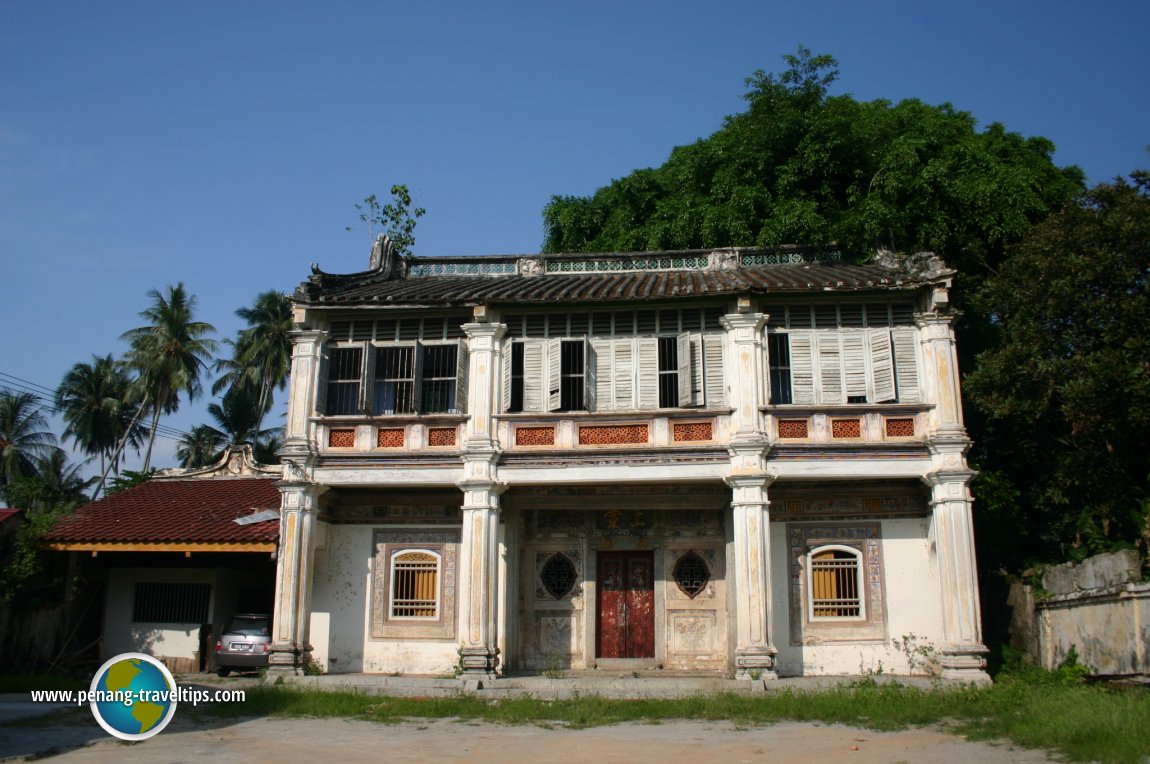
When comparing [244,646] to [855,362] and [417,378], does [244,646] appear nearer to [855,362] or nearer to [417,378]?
[417,378]

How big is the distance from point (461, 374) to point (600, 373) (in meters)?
2.57

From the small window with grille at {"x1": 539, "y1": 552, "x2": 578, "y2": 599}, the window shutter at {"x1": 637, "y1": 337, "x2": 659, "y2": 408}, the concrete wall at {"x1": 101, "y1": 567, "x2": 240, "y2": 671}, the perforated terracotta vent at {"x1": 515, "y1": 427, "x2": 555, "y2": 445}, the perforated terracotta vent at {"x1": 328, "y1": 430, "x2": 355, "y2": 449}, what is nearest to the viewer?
the perforated terracotta vent at {"x1": 515, "y1": 427, "x2": 555, "y2": 445}

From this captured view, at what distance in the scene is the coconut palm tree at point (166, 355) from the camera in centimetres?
3728

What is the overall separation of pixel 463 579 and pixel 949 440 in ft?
28.3

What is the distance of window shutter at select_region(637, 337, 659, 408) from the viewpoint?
55.4ft

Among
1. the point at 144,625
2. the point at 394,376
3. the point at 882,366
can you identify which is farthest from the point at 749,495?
the point at 144,625

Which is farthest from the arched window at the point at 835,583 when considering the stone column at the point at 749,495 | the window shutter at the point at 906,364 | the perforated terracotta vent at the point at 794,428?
the window shutter at the point at 906,364

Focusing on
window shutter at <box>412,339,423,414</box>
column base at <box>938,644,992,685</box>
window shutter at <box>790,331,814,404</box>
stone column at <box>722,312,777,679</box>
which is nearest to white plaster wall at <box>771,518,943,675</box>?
stone column at <box>722,312,777,679</box>

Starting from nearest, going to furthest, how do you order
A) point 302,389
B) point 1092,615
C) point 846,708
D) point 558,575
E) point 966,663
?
1. point 846,708
2. point 1092,615
3. point 966,663
4. point 302,389
5. point 558,575

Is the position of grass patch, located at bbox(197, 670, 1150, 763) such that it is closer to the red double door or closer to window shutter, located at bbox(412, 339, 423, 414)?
the red double door

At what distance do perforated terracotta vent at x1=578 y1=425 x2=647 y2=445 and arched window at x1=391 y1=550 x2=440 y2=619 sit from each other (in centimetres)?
382

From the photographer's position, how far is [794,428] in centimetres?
1625

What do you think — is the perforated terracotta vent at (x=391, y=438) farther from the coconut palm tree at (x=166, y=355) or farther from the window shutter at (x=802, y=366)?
the coconut palm tree at (x=166, y=355)

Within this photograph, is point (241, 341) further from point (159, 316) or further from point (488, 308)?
point (488, 308)
